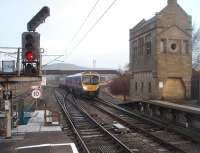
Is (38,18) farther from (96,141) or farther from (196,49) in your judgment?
(196,49)

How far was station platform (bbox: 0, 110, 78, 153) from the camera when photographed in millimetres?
12844

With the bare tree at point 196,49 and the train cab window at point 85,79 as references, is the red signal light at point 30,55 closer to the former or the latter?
the train cab window at point 85,79

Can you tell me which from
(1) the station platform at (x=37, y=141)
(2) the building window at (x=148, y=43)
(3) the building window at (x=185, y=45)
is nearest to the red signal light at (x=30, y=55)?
(1) the station platform at (x=37, y=141)

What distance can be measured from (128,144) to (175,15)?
23.5 metres

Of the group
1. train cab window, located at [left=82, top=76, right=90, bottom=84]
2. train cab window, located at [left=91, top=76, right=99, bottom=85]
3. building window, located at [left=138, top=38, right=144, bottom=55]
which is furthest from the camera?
train cab window, located at [left=91, top=76, right=99, bottom=85]

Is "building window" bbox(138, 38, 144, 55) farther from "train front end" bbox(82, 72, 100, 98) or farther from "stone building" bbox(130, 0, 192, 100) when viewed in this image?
"train front end" bbox(82, 72, 100, 98)

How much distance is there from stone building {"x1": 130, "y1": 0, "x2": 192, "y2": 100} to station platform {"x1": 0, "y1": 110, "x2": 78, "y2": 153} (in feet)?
61.4

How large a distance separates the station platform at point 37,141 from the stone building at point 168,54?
18.7 m

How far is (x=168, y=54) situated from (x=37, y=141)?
23930 millimetres

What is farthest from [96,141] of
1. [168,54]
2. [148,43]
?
[148,43]

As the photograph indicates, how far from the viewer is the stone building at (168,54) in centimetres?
3544

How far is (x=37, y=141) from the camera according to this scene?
14453mm

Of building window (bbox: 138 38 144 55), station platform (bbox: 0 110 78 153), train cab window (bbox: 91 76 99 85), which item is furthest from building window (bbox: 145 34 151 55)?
station platform (bbox: 0 110 78 153)

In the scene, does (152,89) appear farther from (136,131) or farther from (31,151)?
(31,151)
